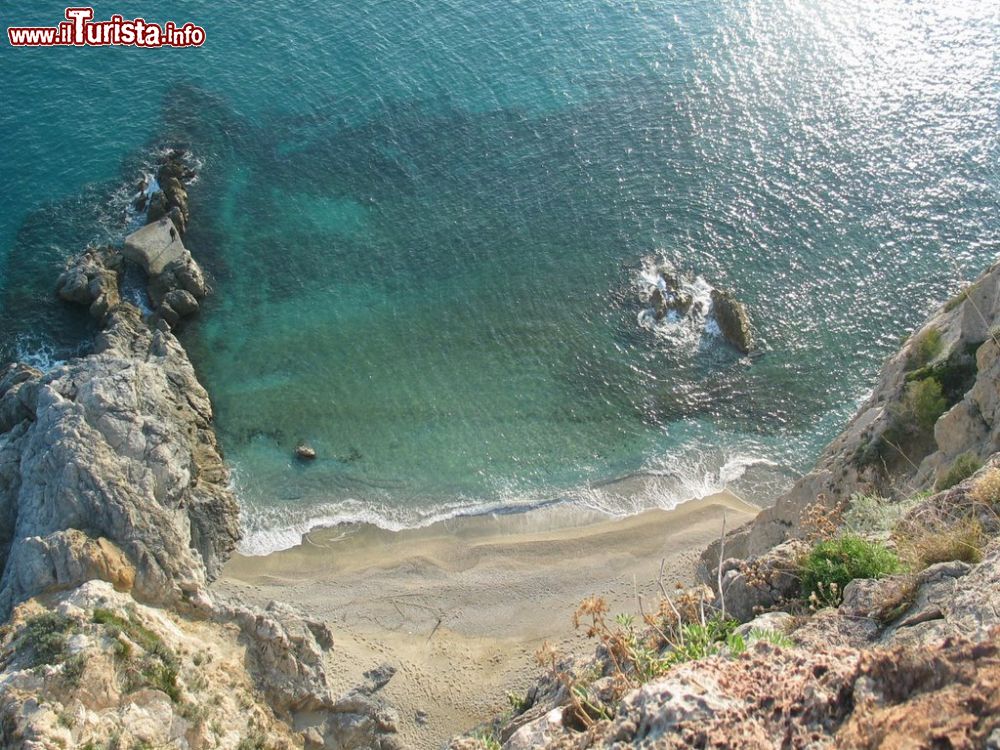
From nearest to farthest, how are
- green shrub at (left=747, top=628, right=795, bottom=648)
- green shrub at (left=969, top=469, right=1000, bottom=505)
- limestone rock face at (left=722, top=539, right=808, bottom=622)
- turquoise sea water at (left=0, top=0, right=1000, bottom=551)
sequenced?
green shrub at (left=747, top=628, right=795, bottom=648) < green shrub at (left=969, top=469, right=1000, bottom=505) < limestone rock face at (left=722, top=539, right=808, bottom=622) < turquoise sea water at (left=0, top=0, right=1000, bottom=551)

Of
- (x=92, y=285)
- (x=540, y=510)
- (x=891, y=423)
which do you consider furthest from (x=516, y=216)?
(x=891, y=423)

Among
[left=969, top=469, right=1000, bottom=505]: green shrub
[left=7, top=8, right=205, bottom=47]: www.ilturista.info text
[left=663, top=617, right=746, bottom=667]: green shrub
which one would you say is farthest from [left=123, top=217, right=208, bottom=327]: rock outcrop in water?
[left=969, top=469, right=1000, bottom=505]: green shrub

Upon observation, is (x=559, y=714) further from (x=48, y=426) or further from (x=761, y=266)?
(x=761, y=266)

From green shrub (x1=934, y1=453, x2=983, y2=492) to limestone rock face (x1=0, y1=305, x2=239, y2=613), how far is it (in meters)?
25.4

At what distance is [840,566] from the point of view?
1548 cm

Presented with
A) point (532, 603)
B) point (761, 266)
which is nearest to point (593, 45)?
point (761, 266)

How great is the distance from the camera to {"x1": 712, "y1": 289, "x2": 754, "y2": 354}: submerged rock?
4356 cm

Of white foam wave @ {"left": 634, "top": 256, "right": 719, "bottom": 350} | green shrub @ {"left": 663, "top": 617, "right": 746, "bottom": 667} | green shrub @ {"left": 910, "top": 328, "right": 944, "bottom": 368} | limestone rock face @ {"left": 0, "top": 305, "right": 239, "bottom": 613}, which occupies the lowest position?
limestone rock face @ {"left": 0, "top": 305, "right": 239, "bottom": 613}

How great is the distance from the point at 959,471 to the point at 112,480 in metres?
30.0

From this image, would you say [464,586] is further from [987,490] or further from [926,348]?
[987,490]

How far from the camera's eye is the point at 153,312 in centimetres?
4597

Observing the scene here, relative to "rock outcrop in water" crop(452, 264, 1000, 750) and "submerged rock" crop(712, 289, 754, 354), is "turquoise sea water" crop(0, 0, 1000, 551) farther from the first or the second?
"rock outcrop in water" crop(452, 264, 1000, 750)

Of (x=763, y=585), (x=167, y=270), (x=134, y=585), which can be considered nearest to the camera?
(x=763, y=585)

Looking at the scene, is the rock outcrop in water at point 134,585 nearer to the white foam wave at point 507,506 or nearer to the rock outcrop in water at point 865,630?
the white foam wave at point 507,506
